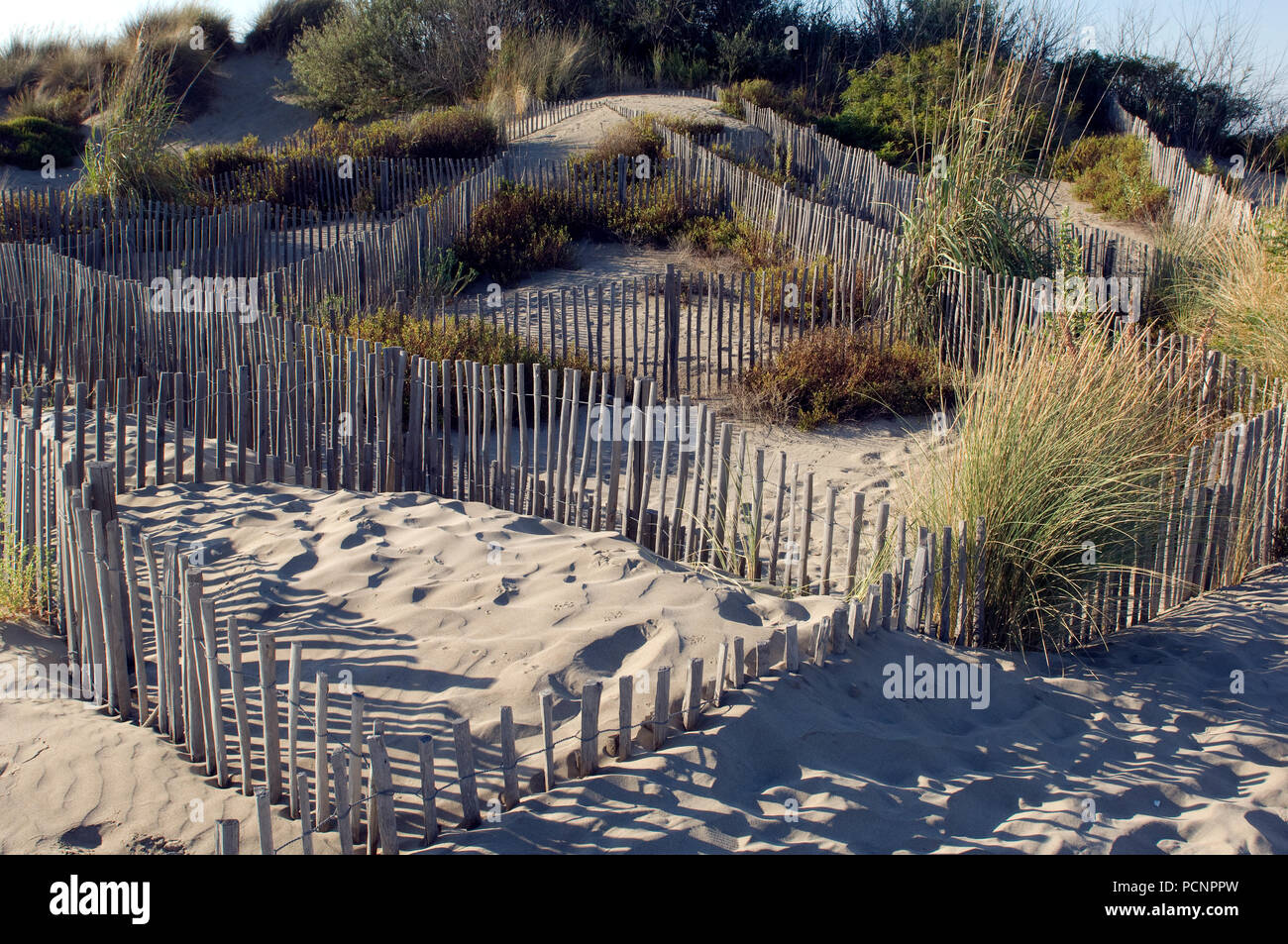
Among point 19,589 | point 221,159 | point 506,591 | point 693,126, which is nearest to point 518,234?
point 693,126

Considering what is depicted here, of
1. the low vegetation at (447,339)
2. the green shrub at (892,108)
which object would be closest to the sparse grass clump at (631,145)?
the green shrub at (892,108)

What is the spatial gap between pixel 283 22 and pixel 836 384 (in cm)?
2269

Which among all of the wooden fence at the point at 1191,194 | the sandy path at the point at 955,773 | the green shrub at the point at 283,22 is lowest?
the sandy path at the point at 955,773

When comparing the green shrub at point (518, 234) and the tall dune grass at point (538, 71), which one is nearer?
the green shrub at point (518, 234)

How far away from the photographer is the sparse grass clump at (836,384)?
7508 mm

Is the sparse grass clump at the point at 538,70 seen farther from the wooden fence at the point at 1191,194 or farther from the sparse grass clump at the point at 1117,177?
the wooden fence at the point at 1191,194

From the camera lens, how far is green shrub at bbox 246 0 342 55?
24.7 metres

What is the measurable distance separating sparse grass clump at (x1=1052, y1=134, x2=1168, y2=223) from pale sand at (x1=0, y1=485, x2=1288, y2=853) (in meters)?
10.8

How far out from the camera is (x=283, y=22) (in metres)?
24.8

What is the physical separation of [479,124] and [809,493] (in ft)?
40.6

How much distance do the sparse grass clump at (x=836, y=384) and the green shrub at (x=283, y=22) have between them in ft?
70.2

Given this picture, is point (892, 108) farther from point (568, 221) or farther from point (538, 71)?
point (568, 221)

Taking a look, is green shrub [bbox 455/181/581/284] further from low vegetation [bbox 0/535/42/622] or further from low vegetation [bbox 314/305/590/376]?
low vegetation [bbox 0/535/42/622]
